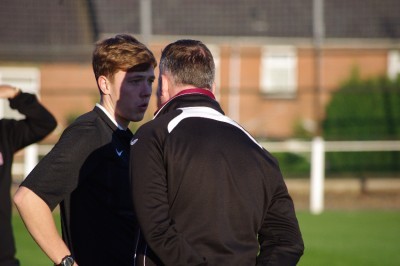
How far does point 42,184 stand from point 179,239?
72 cm

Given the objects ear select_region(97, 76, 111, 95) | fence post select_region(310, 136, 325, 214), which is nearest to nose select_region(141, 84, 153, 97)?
ear select_region(97, 76, 111, 95)

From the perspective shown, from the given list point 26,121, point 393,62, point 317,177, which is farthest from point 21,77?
point 26,121

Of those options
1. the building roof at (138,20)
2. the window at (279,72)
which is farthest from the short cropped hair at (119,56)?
the window at (279,72)

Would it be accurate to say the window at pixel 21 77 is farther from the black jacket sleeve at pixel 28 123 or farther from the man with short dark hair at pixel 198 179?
the man with short dark hair at pixel 198 179

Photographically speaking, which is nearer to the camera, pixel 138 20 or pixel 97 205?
pixel 97 205

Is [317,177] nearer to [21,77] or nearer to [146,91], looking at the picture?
[21,77]

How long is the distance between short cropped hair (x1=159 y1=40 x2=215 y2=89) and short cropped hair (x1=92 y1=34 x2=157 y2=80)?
0.53m

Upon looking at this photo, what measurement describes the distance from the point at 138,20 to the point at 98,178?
1180cm

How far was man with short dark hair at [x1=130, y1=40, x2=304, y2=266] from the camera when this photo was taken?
9.55ft

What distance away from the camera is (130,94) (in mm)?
3723

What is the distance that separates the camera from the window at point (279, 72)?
83.6ft

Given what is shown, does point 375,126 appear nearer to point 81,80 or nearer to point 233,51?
point 233,51

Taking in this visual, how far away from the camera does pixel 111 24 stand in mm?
15836

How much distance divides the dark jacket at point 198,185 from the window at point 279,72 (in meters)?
22.3
